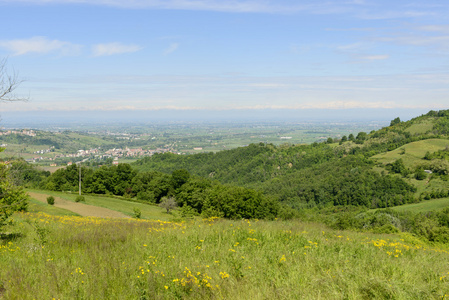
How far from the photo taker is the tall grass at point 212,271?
417 centimetres

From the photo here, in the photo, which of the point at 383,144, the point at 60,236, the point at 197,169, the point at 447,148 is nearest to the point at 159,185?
the point at 60,236

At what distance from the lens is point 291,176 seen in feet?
426

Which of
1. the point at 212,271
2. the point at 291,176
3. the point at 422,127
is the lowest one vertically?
the point at 291,176

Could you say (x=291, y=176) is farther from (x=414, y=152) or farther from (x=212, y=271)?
(x=212, y=271)

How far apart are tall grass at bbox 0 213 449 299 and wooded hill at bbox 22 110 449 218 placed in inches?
874

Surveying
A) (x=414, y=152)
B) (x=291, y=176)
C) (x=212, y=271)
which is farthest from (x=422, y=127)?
(x=212, y=271)

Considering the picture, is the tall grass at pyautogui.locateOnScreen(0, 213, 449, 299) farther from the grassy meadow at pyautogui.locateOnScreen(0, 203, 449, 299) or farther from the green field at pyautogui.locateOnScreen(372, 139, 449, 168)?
the green field at pyautogui.locateOnScreen(372, 139, 449, 168)

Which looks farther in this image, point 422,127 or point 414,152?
point 422,127

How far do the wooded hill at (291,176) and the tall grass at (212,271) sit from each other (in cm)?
2220

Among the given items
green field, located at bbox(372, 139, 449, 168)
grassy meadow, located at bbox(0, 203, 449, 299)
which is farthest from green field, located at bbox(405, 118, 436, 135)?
grassy meadow, located at bbox(0, 203, 449, 299)

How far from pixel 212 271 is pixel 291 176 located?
129 metres

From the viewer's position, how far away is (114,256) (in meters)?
5.83

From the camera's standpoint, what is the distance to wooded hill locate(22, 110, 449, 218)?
57562 mm

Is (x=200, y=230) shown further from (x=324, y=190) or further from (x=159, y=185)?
(x=324, y=190)
